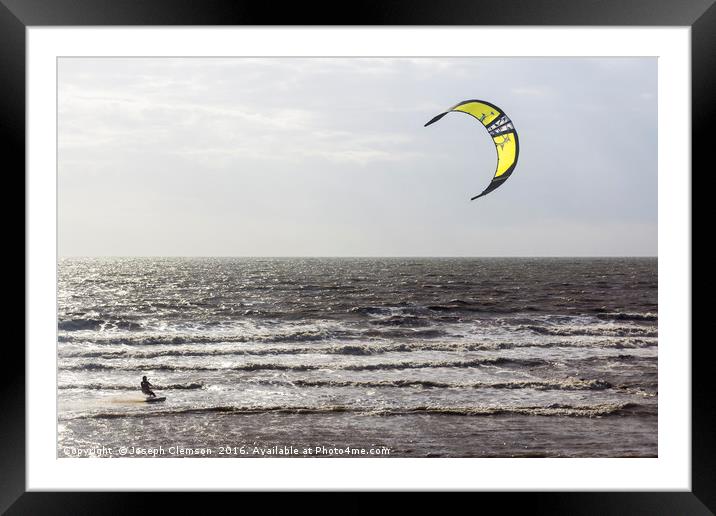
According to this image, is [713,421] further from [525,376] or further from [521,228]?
[521,228]

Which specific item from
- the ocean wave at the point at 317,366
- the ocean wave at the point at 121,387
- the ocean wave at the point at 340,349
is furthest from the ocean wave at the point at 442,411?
the ocean wave at the point at 340,349

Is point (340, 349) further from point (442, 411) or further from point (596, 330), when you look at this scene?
point (596, 330)

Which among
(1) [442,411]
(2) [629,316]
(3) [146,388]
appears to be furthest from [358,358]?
(2) [629,316]

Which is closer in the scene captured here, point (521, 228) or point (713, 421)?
point (713, 421)

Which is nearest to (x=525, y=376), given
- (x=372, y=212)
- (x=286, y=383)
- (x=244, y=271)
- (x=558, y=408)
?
(x=558, y=408)

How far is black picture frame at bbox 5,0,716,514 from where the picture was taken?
138cm

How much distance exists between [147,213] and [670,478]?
736cm

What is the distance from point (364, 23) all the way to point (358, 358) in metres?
5.06

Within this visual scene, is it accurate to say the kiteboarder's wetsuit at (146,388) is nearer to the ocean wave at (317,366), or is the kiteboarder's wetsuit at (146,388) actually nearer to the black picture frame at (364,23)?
the ocean wave at (317,366)

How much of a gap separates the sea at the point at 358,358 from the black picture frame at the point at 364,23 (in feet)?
2.14

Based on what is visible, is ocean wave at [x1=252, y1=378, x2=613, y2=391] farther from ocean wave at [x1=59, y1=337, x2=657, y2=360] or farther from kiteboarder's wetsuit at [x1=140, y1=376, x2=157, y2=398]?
kiteboarder's wetsuit at [x1=140, y1=376, x2=157, y2=398]

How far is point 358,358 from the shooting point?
20.1 feet

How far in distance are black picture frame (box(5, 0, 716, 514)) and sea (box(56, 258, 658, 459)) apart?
65 cm

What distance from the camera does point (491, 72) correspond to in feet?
26.6
